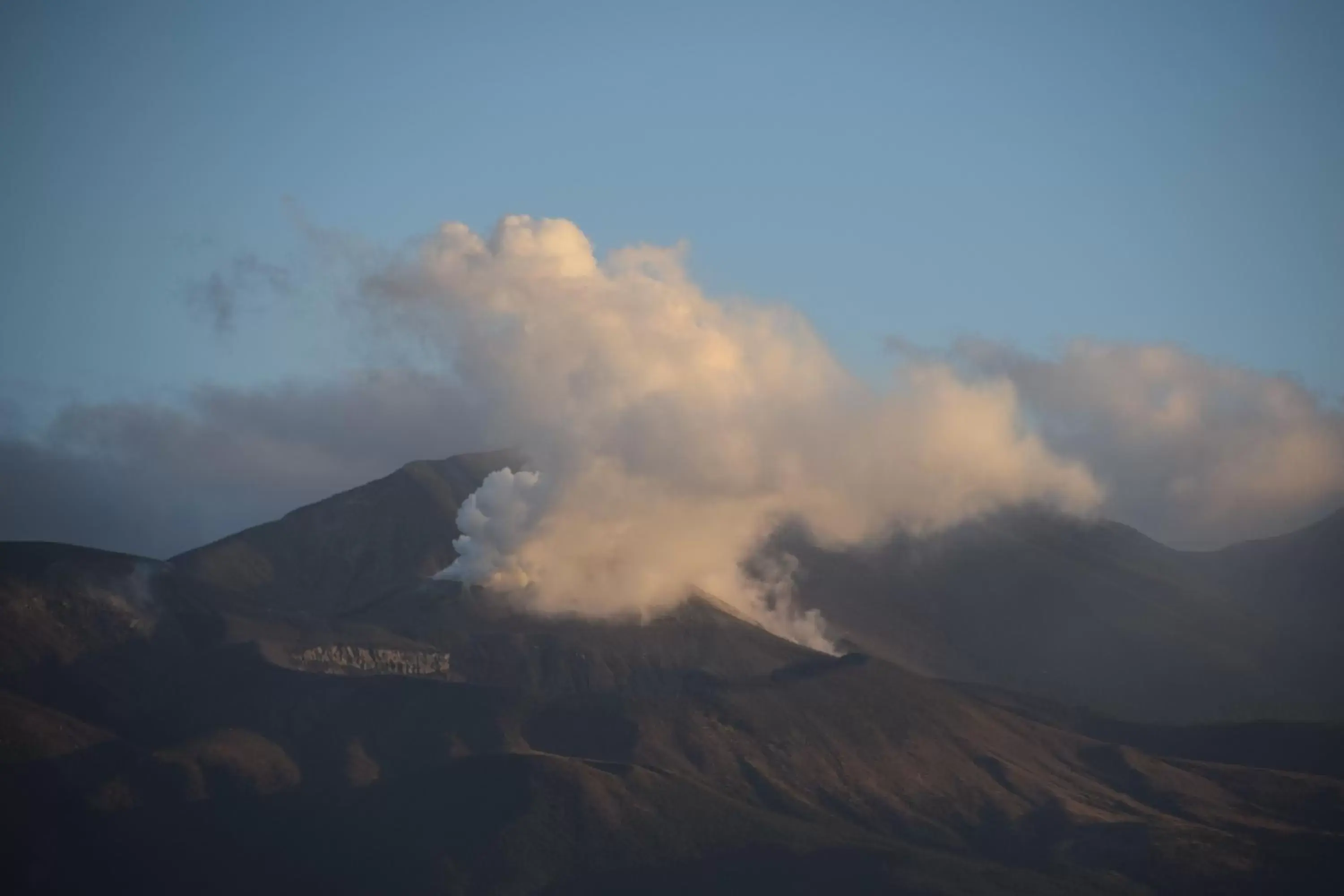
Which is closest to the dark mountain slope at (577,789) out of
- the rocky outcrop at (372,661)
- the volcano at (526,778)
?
the volcano at (526,778)

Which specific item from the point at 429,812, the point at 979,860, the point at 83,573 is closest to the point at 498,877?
the point at 429,812

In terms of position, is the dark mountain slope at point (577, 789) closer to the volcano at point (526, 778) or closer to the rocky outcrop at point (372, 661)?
the volcano at point (526, 778)

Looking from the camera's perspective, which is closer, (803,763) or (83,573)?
(803,763)

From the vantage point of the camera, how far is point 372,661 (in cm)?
19188

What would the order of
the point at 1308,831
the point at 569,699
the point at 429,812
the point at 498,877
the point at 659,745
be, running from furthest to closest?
the point at 569,699, the point at 659,745, the point at 1308,831, the point at 429,812, the point at 498,877

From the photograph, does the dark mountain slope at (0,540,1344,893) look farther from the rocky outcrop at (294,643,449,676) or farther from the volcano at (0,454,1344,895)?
the rocky outcrop at (294,643,449,676)

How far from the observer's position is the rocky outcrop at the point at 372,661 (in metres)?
187

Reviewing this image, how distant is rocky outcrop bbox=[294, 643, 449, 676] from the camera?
186875mm

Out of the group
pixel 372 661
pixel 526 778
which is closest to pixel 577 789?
pixel 526 778

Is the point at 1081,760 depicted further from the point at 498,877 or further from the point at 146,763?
the point at 146,763

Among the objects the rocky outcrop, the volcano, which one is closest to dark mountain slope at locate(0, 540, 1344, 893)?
the volcano

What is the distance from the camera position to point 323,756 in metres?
158

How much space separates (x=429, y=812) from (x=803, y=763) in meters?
43.9

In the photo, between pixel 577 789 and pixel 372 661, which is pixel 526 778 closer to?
pixel 577 789
